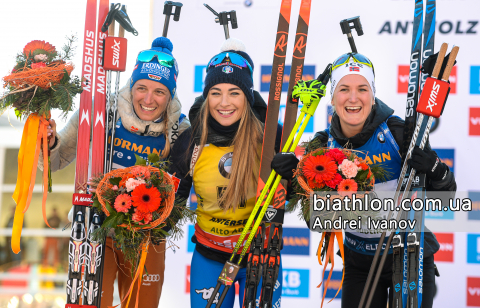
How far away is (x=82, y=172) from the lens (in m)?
1.99

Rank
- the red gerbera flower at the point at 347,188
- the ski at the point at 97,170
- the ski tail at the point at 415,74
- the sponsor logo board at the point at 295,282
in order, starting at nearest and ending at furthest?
the red gerbera flower at the point at 347,188 → the ski tail at the point at 415,74 → the ski at the point at 97,170 → the sponsor logo board at the point at 295,282

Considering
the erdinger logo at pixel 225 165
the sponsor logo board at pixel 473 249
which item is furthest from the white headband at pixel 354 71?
the sponsor logo board at pixel 473 249

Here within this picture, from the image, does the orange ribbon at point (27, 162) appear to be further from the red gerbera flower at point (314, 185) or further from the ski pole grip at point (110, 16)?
the red gerbera flower at point (314, 185)

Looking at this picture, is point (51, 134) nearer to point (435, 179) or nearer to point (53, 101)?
point (53, 101)

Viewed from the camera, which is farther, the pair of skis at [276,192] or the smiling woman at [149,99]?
the smiling woman at [149,99]

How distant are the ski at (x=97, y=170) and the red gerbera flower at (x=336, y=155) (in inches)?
45.0

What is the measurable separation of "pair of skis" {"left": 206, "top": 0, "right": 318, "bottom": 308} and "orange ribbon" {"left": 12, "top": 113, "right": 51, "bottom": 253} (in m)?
0.99

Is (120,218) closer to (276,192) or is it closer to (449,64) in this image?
(276,192)

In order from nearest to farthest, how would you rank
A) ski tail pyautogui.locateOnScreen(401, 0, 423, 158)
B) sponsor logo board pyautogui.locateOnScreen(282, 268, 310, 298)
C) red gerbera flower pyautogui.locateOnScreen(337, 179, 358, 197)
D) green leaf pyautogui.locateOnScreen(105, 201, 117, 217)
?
red gerbera flower pyautogui.locateOnScreen(337, 179, 358, 197)
green leaf pyautogui.locateOnScreen(105, 201, 117, 217)
ski tail pyautogui.locateOnScreen(401, 0, 423, 158)
sponsor logo board pyautogui.locateOnScreen(282, 268, 310, 298)

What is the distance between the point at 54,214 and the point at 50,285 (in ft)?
3.19

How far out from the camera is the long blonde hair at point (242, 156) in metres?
1.85

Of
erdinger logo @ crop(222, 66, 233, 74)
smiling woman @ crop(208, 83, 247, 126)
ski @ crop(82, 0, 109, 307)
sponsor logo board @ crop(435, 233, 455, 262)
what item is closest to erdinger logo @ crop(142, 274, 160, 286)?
ski @ crop(82, 0, 109, 307)

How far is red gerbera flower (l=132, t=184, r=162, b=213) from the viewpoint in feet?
5.27

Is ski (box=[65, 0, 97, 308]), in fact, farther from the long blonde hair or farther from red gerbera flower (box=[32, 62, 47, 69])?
the long blonde hair
